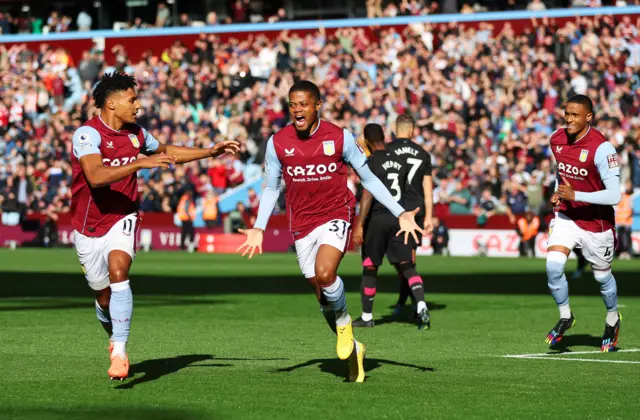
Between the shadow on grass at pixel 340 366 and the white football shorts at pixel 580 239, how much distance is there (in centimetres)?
226

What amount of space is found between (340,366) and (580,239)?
9.73 ft

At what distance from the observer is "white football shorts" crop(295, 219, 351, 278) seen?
34.6 feet

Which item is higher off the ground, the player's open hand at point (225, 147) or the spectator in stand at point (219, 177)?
the player's open hand at point (225, 147)

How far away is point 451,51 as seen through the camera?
128 ft

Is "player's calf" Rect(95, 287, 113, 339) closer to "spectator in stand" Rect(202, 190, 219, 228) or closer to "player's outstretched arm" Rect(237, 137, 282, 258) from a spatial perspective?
"player's outstretched arm" Rect(237, 137, 282, 258)

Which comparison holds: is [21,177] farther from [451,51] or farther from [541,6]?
[541,6]

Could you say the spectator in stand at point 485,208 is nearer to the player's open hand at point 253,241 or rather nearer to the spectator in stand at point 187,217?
the spectator in stand at point 187,217

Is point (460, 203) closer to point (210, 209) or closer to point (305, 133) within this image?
point (210, 209)

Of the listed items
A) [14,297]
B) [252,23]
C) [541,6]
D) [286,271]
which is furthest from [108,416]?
[252,23]

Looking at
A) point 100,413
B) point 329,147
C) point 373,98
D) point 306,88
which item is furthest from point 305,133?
point 373,98

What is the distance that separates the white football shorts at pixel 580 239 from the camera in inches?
502

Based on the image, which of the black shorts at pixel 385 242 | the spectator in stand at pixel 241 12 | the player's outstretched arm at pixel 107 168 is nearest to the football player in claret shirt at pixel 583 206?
the black shorts at pixel 385 242

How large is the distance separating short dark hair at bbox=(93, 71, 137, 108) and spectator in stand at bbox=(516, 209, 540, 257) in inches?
964

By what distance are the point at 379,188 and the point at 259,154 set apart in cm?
2955
